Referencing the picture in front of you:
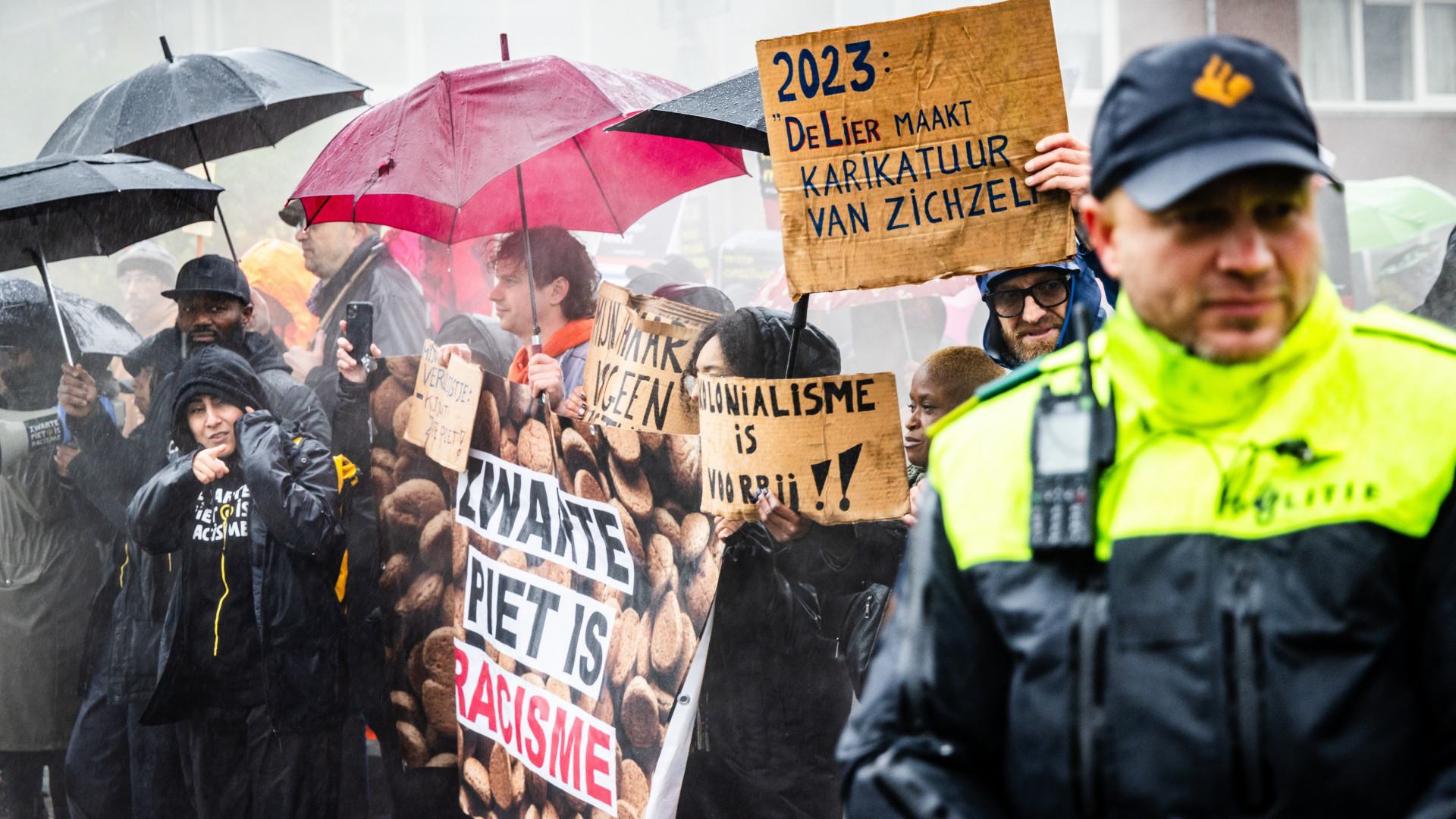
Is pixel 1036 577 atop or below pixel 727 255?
below

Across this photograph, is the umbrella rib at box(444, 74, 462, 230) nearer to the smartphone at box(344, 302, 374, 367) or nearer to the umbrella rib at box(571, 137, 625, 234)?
the smartphone at box(344, 302, 374, 367)

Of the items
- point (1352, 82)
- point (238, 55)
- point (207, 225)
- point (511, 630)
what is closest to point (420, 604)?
point (511, 630)

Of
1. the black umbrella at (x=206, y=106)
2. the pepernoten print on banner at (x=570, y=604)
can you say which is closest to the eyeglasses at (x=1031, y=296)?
the pepernoten print on banner at (x=570, y=604)

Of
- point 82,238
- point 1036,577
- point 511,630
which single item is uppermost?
point 82,238

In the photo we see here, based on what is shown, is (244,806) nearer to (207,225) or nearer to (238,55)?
(238,55)

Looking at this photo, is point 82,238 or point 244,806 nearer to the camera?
point 244,806

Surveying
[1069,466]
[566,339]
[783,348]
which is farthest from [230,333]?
[1069,466]

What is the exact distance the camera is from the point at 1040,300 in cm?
267

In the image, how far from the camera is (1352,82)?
18.1m

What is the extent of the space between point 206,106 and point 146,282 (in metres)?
3.81

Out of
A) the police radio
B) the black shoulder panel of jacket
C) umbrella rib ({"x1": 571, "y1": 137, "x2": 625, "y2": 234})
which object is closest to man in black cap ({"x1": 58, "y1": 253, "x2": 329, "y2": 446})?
umbrella rib ({"x1": 571, "y1": 137, "x2": 625, "y2": 234})

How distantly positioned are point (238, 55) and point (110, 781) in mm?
2993

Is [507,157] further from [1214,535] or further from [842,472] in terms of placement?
[1214,535]

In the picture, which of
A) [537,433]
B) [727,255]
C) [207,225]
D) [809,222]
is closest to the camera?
[809,222]
